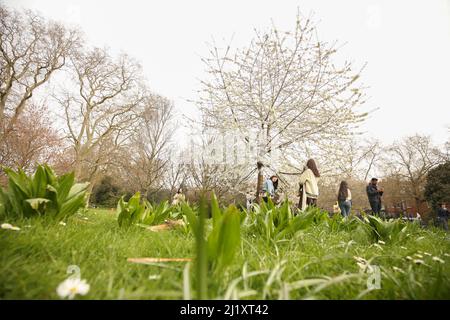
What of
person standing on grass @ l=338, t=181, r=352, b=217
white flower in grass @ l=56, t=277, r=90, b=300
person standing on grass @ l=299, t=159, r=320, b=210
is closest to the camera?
white flower in grass @ l=56, t=277, r=90, b=300

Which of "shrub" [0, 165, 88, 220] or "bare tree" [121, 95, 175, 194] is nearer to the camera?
"shrub" [0, 165, 88, 220]

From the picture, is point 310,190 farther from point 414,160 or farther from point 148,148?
point 414,160

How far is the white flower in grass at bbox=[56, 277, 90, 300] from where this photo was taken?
737mm

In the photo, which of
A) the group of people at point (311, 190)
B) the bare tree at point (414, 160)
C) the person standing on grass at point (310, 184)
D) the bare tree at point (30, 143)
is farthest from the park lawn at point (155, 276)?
the bare tree at point (414, 160)

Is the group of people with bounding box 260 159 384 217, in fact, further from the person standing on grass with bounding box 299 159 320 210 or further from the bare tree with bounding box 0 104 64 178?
the bare tree with bounding box 0 104 64 178

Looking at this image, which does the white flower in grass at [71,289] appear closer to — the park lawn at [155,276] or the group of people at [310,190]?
A: the park lawn at [155,276]

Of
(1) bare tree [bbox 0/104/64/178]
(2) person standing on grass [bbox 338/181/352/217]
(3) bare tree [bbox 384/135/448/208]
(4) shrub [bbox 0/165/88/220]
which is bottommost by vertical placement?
(4) shrub [bbox 0/165/88/220]

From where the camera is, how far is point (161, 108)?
2008cm

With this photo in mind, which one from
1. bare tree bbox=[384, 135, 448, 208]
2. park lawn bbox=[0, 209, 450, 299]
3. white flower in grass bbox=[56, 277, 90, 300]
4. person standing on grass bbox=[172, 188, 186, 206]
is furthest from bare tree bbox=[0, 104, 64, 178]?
bare tree bbox=[384, 135, 448, 208]

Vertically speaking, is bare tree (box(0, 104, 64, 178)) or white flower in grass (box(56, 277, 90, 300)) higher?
bare tree (box(0, 104, 64, 178))

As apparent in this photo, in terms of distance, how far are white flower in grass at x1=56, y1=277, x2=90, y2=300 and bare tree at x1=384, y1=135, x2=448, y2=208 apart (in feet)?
109

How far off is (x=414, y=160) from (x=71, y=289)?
125ft
